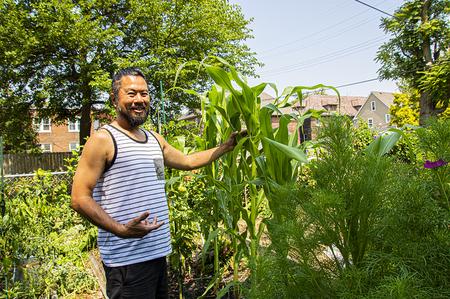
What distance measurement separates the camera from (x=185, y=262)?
293 cm

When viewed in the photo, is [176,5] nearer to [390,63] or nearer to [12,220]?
[390,63]

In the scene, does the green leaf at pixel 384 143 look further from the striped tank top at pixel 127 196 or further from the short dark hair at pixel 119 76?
the short dark hair at pixel 119 76

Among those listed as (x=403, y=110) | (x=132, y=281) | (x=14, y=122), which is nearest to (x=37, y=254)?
(x=132, y=281)

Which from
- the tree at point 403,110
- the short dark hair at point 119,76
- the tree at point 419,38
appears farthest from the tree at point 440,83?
the tree at point 403,110

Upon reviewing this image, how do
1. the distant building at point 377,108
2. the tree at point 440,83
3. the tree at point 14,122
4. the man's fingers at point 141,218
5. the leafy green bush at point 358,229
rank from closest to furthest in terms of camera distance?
the leafy green bush at point 358,229, the man's fingers at point 141,218, the tree at point 440,83, the tree at point 14,122, the distant building at point 377,108

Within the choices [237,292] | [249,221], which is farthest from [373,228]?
[237,292]

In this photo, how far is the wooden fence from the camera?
15.0m

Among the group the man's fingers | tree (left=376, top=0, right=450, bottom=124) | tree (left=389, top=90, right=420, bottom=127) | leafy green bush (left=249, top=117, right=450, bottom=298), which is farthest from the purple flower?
tree (left=389, top=90, right=420, bottom=127)

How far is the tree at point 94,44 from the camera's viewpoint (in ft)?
38.0

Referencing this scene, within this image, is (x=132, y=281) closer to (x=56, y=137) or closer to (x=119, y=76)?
(x=119, y=76)

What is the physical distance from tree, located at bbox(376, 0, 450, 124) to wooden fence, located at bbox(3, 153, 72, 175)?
13.9 m

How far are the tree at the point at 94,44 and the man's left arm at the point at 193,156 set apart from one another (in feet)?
32.2

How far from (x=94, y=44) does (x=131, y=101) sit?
11.8 meters

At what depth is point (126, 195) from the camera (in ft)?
4.91
